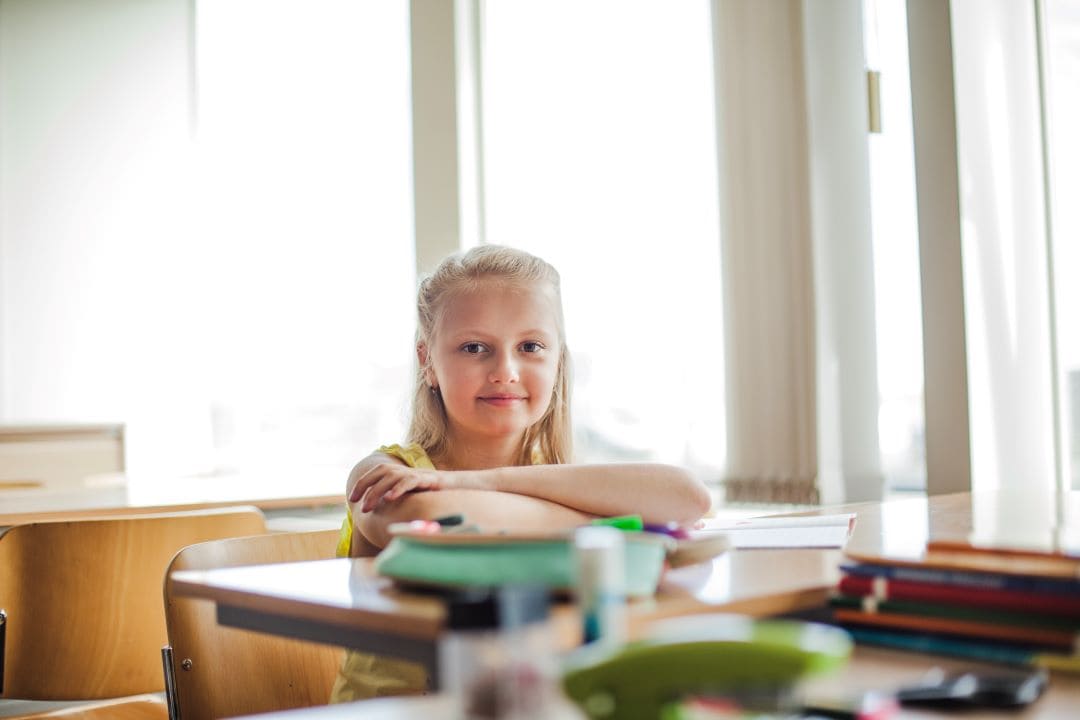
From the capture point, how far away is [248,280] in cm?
538

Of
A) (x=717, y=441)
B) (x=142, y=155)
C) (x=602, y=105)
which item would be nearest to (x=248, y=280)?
(x=142, y=155)

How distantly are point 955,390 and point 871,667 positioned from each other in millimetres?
1840

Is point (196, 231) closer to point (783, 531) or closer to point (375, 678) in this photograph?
point (375, 678)

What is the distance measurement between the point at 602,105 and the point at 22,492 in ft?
7.13

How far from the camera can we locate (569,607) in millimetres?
748

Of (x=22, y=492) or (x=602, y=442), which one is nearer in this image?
(x=22, y=492)

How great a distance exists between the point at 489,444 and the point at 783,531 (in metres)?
0.56

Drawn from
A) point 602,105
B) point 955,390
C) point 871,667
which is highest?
point 602,105

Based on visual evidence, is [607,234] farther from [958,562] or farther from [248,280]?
[958,562]

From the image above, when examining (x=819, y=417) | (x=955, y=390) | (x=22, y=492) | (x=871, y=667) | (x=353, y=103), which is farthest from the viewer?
(x=353, y=103)

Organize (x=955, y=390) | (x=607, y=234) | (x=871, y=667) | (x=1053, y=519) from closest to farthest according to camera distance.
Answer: (x=871, y=667)
(x=1053, y=519)
(x=955, y=390)
(x=607, y=234)

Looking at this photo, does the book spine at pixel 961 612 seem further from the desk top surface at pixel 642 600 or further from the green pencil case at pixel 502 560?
the green pencil case at pixel 502 560

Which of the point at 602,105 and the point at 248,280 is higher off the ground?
the point at 602,105

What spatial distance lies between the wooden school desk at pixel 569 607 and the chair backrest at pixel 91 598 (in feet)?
3.17
